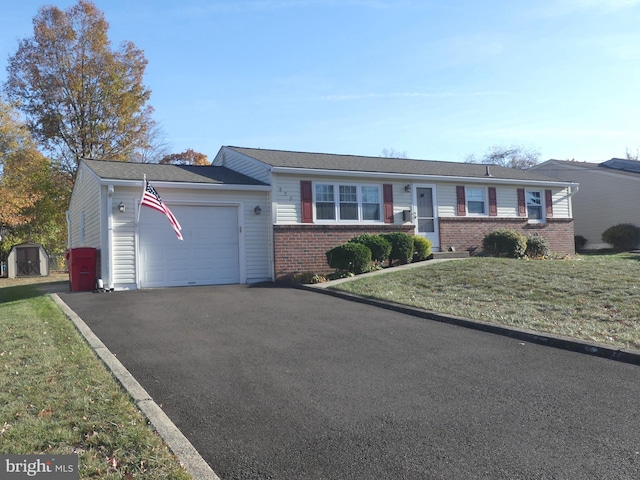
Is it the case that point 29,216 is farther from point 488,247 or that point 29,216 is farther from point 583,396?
point 583,396

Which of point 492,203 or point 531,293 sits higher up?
point 492,203

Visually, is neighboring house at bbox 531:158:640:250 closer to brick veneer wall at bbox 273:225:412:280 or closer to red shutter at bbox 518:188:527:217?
red shutter at bbox 518:188:527:217

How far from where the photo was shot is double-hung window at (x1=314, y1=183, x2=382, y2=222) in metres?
15.5

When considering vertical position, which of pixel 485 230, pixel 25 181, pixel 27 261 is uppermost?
pixel 25 181

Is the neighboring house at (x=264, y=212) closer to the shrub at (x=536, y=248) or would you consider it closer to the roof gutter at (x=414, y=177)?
the roof gutter at (x=414, y=177)

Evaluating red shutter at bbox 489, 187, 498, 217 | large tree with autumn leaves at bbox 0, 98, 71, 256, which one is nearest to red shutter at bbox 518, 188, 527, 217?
red shutter at bbox 489, 187, 498, 217

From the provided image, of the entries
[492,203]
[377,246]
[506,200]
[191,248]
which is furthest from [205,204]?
[506,200]

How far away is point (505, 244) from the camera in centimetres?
1655

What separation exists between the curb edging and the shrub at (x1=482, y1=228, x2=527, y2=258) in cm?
1343

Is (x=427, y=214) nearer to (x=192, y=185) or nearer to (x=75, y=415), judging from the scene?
(x=192, y=185)

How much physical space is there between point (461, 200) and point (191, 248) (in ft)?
31.2

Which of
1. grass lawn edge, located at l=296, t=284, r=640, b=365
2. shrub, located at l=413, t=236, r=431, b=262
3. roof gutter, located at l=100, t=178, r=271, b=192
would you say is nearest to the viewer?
grass lawn edge, located at l=296, t=284, r=640, b=365

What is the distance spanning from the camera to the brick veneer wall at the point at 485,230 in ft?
57.3

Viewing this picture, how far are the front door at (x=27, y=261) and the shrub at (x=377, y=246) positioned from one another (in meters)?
19.0
